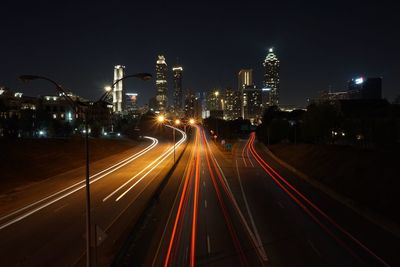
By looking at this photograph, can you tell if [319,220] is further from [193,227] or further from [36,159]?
[36,159]

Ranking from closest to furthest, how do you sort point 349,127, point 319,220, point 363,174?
point 319,220
point 363,174
point 349,127

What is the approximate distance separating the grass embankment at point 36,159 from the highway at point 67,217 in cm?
297

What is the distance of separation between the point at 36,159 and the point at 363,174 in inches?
1768

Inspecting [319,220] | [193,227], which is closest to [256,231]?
[193,227]

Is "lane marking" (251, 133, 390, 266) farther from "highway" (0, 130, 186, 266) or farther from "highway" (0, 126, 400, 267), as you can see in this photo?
"highway" (0, 130, 186, 266)

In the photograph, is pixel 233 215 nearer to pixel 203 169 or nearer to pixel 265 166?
pixel 203 169

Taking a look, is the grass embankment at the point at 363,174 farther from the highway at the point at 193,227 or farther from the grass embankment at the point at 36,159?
the grass embankment at the point at 36,159

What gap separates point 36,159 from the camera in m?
53.9

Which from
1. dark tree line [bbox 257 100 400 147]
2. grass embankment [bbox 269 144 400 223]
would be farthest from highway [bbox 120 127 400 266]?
dark tree line [bbox 257 100 400 147]

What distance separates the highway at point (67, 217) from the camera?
1877 cm

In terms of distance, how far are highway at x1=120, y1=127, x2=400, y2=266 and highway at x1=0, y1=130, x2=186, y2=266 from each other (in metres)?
1.91

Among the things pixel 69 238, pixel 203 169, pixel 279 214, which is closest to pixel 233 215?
pixel 279 214

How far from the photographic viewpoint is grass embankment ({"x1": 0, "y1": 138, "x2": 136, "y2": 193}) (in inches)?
1747

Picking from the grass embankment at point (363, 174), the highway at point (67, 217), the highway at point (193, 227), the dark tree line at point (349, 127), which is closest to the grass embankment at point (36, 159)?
the highway at point (67, 217)
